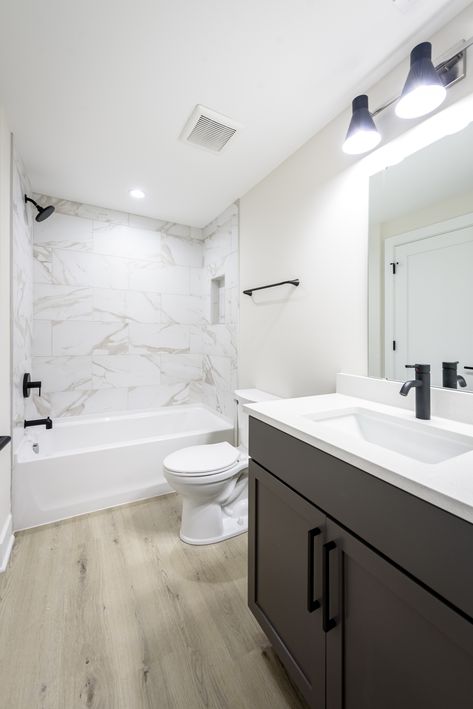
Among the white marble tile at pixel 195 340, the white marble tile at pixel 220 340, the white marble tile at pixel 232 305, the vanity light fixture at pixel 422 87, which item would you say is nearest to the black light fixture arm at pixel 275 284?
the white marble tile at pixel 232 305

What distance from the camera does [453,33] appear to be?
1117 mm

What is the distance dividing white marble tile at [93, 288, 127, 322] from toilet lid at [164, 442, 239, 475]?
1.61m

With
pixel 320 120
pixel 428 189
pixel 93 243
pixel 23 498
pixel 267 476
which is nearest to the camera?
pixel 267 476

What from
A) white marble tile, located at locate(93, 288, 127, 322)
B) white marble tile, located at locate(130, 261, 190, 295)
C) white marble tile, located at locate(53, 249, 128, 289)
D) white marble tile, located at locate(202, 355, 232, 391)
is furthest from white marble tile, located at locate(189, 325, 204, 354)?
white marble tile, located at locate(53, 249, 128, 289)

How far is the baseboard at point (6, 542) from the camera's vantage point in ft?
5.25

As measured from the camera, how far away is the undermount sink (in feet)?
3.12

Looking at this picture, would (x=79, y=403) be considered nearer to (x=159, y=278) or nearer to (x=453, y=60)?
(x=159, y=278)

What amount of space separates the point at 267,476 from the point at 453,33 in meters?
1.74

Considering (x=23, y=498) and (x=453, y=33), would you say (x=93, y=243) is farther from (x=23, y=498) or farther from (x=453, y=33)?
(x=453, y=33)

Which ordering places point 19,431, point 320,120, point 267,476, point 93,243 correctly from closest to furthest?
point 267,476 < point 320,120 < point 19,431 < point 93,243

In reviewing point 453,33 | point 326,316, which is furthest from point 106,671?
point 453,33

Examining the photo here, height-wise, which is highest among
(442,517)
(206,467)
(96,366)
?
(96,366)

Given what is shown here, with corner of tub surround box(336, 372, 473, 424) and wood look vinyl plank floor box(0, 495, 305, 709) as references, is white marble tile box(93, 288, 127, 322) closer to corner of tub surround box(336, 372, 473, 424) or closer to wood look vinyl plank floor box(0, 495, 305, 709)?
wood look vinyl plank floor box(0, 495, 305, 709)

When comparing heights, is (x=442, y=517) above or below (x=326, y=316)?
below
